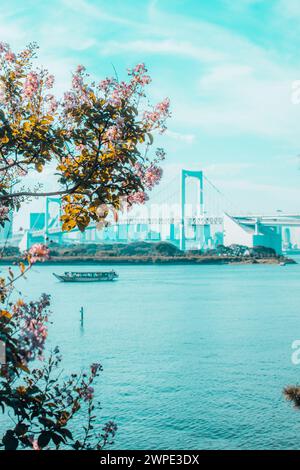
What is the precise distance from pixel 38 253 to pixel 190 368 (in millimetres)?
16993

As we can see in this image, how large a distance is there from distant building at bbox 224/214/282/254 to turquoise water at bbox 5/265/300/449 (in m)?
62.2

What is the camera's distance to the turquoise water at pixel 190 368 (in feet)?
41.3

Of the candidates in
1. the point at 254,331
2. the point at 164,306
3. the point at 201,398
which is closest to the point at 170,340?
the point at 254,331

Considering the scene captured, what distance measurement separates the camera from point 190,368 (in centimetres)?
1914

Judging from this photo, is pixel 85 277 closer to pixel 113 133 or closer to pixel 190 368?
pixel 190 368

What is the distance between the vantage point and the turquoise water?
12.6 m

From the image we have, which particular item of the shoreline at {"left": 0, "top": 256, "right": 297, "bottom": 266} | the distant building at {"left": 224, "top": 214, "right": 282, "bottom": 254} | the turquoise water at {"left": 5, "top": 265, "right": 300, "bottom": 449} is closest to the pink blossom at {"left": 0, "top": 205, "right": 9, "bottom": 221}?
the turquoise water at {"left": 5, "top": 265, "right": 300, "bottom": 449}

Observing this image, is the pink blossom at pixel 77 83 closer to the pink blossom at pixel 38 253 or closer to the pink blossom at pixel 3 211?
the pink blossom at pixel 3 211

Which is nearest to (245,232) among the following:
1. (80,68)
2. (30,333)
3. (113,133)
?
(80,68)

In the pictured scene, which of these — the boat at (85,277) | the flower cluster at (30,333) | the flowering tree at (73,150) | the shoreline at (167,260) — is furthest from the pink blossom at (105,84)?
the shoreline at (167,260)

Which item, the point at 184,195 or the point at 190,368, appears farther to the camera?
the point at 184,195

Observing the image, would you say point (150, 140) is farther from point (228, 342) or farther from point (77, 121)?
point (228, 342)

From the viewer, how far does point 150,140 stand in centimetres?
337

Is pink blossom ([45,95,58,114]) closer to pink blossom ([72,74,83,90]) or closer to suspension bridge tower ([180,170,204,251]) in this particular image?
pink blossom ([72,74,83,90])
